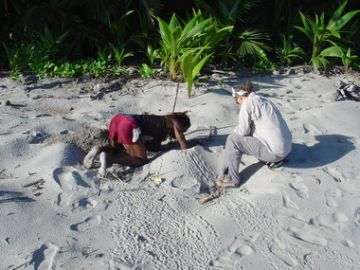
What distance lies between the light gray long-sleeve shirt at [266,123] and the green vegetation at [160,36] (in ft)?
6.57

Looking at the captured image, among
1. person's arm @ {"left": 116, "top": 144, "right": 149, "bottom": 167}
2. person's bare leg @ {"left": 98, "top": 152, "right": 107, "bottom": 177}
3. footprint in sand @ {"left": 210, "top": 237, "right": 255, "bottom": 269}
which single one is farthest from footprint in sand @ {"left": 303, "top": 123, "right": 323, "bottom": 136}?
person's bare leg @ {"left": 98, "top": 152, "right": 107, "bottom": 177}

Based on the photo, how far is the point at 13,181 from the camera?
175 inches

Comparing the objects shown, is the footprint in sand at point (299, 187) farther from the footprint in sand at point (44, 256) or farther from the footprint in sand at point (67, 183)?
the footprint in sand at point (44, 256)

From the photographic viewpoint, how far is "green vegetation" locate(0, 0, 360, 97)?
22.7ft

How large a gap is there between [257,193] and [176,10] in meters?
4.60

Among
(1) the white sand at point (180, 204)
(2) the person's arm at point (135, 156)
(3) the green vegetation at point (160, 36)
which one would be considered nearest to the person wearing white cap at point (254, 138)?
(1) the white sand at point (180, 204)

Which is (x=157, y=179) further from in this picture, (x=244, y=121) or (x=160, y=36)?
(x=160, y=36)

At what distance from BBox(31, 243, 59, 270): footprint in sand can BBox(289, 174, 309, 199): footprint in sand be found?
2016mm

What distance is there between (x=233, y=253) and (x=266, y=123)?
1.35 meters

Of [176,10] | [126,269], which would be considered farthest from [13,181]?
[176,10]

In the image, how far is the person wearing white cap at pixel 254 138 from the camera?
4.62 metres

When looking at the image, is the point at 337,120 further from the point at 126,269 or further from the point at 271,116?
the point at 126,269

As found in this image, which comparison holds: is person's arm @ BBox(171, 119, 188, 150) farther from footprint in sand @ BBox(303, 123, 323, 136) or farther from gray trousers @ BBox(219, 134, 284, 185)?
footprint in sand @ BBox(303, 123, 323, 136)

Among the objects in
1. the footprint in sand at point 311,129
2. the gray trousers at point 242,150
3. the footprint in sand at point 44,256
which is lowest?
the footprint in sand at point 311,129
